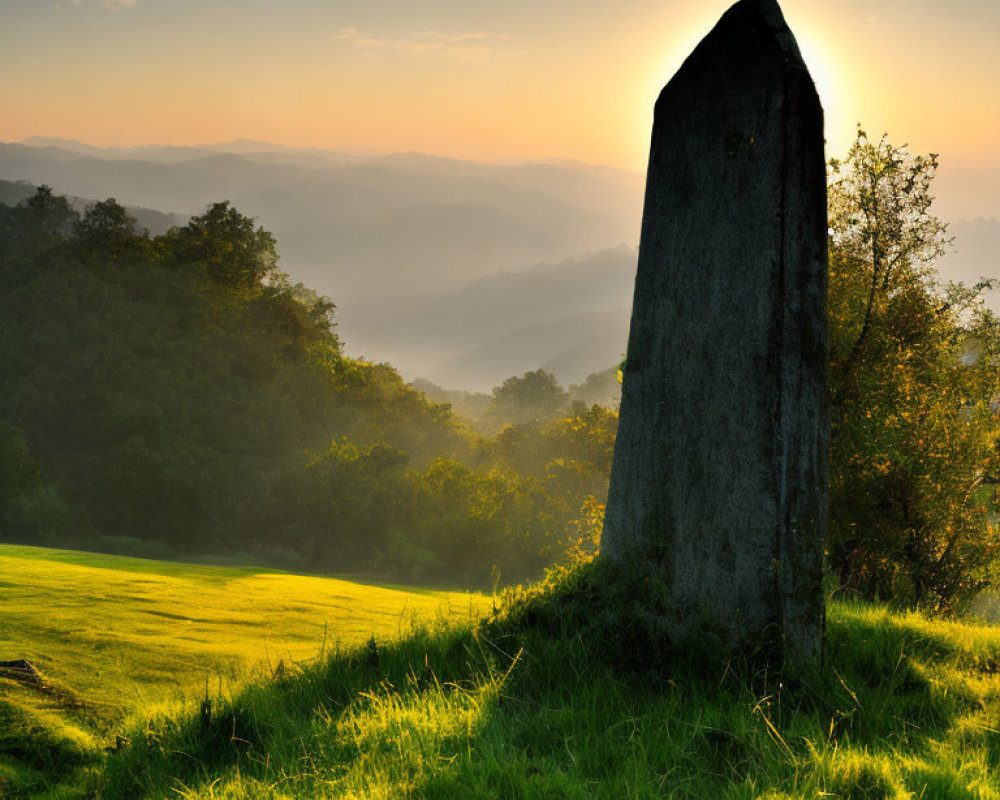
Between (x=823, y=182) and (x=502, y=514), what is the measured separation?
36.3 metres

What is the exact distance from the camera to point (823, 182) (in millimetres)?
5465

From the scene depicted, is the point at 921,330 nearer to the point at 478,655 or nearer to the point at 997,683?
the point at 997,683

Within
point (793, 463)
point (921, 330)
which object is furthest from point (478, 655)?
point (921, 330)

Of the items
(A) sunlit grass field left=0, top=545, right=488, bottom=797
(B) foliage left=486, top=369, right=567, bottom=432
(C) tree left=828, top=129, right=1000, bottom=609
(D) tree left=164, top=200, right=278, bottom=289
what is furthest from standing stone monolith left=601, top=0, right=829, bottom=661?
(B) foliage left=486, top=369, right=567, bottom=432

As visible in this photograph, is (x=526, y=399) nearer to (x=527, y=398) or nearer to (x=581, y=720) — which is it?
(x=527, y=398)

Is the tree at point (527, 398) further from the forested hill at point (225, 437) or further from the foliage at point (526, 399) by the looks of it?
the forested hill at point (225, 437)

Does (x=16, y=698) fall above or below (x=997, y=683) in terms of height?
below

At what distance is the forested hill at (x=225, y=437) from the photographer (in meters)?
37.5

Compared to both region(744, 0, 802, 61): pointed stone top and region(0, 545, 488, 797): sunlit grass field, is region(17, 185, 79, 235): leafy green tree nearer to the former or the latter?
region(0, 545, 488, 797): sunlit grass field

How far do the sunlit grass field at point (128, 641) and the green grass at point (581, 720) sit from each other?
0.34 metres

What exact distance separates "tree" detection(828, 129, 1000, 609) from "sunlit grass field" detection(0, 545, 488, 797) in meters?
7.41

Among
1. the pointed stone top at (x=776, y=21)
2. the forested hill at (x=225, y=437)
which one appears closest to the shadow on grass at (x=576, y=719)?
the pointed stone top at (x=776, y=21)

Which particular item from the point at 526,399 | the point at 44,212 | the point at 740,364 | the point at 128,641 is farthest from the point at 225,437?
the point at 526,399

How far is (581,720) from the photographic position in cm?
461
